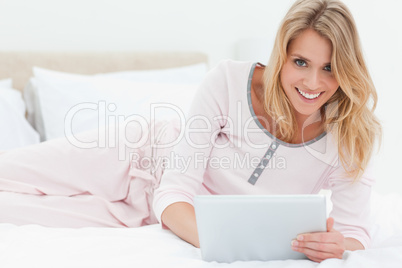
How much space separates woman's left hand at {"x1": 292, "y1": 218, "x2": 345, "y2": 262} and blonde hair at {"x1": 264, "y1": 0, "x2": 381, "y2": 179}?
1.21 ft

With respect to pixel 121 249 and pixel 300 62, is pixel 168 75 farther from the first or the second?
pixel 121 249

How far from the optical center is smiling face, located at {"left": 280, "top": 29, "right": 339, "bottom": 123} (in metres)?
1.32

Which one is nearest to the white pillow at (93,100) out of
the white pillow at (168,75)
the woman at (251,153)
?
the white pillow at (168,75)

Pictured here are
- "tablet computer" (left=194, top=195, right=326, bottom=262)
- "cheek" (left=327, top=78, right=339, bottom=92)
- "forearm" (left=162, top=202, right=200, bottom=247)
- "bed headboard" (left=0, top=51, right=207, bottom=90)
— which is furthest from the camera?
"bed headboard" (left=0, top=51, right=207, bottom=90)

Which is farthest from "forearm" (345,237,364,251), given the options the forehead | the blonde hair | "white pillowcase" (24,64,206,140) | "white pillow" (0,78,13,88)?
"white pillow" (0,78,13,88)

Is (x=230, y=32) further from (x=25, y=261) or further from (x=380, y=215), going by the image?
(x=25, y=261)

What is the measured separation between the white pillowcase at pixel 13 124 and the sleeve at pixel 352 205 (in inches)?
55.2

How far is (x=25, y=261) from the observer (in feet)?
3.40

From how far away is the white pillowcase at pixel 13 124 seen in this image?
211cm

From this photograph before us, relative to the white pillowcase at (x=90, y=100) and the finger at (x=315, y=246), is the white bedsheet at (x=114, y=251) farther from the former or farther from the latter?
the white pillowcase at (x=90, y=100)

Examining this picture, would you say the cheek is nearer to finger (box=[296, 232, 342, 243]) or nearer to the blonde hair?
the blonde hair

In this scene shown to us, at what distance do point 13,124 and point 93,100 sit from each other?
37 centimetres

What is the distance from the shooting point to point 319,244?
1.05 m

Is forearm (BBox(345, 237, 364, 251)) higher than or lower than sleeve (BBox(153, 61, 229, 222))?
lower
